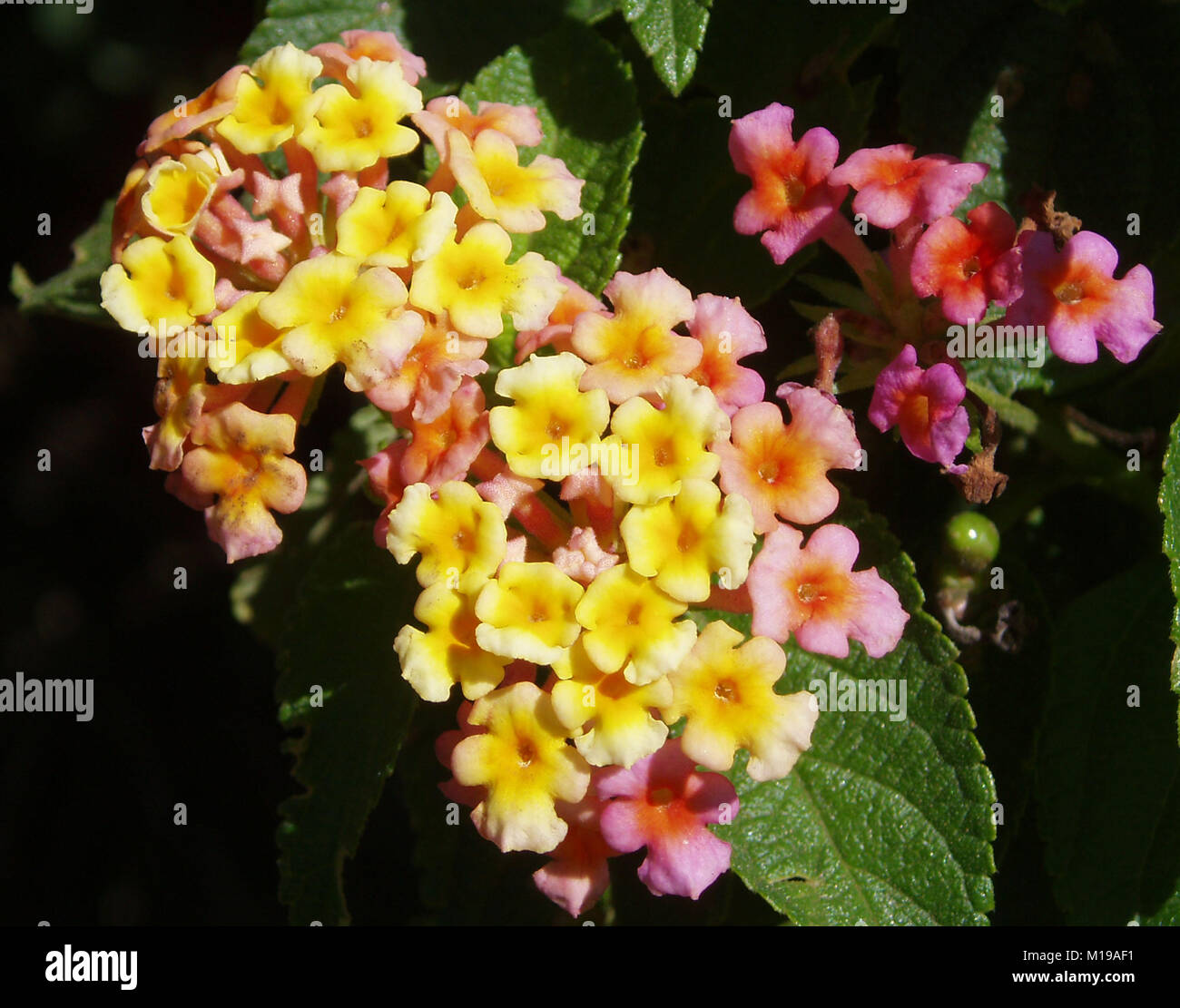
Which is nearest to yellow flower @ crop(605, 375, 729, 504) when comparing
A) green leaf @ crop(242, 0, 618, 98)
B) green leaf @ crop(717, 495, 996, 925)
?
green leaf @ crop(717, 495, 996, 925)

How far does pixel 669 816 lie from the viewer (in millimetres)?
1234

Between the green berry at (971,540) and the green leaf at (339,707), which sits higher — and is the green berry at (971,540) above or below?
above

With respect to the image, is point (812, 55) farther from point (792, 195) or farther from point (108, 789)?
point (108, 789)

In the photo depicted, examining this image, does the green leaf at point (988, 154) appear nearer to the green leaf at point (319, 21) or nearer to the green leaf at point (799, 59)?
the green leaf at point (799, 59)

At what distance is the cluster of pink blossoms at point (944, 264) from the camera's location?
1.26 metres

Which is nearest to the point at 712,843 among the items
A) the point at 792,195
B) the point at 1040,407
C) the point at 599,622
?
the point at 599,622

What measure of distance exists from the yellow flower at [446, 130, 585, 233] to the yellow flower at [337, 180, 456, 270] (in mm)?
58

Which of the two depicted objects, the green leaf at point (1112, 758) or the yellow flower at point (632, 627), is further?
the green leaf at point (1112, 758)

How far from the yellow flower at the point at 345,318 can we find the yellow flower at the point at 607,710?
1.11 feet

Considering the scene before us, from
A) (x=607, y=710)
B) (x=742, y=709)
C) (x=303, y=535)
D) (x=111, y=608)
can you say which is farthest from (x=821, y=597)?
(x=111, y=608)

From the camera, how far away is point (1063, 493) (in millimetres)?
1848

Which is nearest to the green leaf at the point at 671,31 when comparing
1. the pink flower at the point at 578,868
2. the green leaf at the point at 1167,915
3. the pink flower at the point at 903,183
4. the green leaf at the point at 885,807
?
the pink flower at the point at 903,183

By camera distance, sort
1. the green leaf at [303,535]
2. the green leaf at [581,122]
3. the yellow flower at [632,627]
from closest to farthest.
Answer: the yellow flower at [632,627] < the green leaf at [581,122] < the green leaf at [303,535]

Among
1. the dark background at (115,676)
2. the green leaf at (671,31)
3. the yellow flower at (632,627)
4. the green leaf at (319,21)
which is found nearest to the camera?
the yellow flower at (632,627)
